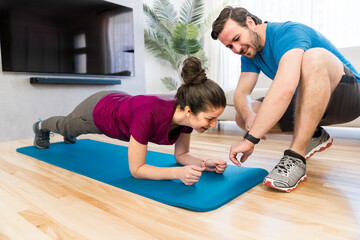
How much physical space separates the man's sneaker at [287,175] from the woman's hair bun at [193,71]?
476 millimetres

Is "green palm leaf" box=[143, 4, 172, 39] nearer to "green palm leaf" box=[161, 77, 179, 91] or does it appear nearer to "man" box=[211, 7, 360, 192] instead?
"green palm leaf" box=[161, 77, 179, 91]

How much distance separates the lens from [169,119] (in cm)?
117

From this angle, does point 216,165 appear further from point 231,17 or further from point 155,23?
point 155,23

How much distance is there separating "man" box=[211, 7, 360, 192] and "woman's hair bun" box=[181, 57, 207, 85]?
0.88 feet

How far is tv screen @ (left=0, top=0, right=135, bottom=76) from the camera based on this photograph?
2.57m

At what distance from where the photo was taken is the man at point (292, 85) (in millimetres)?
1061

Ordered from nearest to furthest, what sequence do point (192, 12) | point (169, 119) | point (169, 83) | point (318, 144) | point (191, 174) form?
point (191, 174) → point (169, 119) → point (318, 144) → point (192, 12) → point (169, 83)

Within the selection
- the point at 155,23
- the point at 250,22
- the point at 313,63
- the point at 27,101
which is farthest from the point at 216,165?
the point at 155,23

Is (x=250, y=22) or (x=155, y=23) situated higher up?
(x=155, y=23)

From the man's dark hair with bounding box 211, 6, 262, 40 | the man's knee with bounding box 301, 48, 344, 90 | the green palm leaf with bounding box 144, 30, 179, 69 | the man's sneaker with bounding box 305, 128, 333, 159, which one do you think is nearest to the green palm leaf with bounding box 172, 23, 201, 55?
the green palm leaf with bounding box 144, 30, 179, 69

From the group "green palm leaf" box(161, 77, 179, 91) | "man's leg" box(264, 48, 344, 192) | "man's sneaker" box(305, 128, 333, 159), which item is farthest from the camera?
"green palm leaf" box(161, 77, 179, 91)

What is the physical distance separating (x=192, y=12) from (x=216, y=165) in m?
3.09

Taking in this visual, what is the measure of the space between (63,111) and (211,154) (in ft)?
6.08

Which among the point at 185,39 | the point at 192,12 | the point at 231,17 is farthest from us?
the point at 192,12
